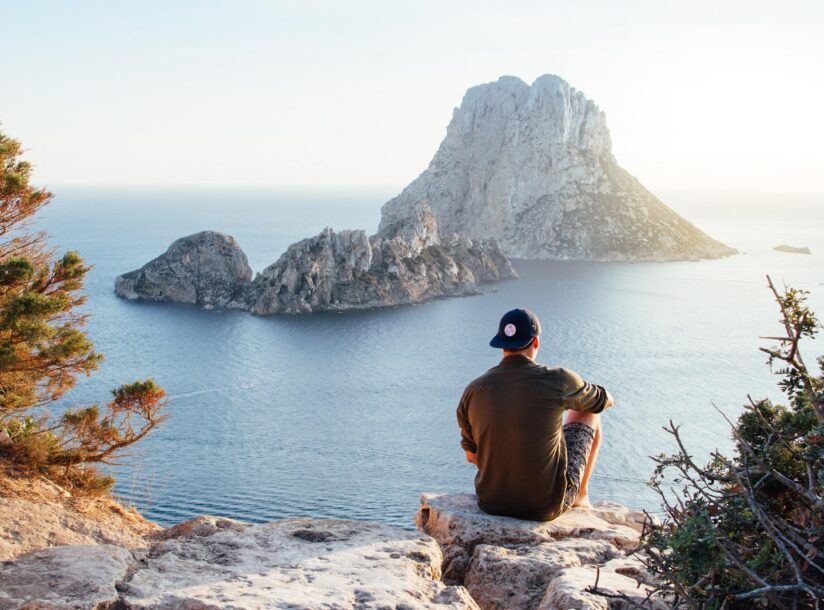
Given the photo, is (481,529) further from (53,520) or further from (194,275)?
(194,275)

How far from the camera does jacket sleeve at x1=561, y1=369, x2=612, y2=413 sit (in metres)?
5.75

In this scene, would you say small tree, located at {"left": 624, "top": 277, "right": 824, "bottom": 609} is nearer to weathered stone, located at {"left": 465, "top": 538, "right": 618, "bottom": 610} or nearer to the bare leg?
weathered stone, located at {"left": 465, "top": 538, "right": 618, "bottom": 610}

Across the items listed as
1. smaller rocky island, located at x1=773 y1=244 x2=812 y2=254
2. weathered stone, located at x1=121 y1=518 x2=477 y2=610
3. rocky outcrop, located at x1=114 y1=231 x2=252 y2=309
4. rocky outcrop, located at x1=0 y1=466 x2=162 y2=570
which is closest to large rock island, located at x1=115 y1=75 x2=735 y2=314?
rocky outcrop, located at x1=114 y1=231 x2=252 y2=309

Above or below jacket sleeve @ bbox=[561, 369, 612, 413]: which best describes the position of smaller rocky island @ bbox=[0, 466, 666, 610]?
below

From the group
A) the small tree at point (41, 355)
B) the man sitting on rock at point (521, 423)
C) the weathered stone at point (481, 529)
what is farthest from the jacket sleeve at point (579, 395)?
the small tree at point (41, 355)

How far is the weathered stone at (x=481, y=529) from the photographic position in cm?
562

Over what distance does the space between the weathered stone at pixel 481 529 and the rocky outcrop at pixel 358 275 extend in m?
80.6

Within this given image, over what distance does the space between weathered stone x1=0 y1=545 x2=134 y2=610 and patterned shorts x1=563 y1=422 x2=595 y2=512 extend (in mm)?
3607

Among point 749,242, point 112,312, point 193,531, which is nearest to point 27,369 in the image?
point 193,531

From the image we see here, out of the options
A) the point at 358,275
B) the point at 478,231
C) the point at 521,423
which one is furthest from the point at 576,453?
the point at 478,231

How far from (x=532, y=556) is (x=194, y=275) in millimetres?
93731

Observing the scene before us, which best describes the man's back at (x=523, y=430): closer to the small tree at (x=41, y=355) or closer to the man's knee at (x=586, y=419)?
the man's knee at (x=586, y=419)

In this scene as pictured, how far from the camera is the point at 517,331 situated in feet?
19.5

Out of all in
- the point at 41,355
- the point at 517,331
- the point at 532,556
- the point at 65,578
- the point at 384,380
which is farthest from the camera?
the point at 384,380
